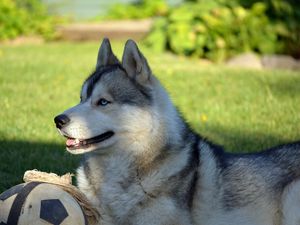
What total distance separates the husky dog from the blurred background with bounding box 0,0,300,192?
1367 millimetres

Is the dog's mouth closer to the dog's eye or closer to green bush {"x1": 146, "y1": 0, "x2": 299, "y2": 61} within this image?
the dog's eye

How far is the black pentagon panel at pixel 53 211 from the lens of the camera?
3943 millimetres

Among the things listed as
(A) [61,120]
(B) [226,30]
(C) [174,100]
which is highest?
(A) [61,120]

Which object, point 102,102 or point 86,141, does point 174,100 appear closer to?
point 102,102

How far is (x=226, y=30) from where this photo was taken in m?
13.0

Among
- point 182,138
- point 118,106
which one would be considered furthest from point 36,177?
point 182,138

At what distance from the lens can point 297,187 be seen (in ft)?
15.2

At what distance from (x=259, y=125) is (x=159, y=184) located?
12.3 feet

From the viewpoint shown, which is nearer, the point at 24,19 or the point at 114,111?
the point at 114,111

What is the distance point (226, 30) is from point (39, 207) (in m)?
9.60

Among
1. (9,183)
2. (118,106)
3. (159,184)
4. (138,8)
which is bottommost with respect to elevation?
(138,8)

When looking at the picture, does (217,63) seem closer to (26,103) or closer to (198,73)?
(198,73)

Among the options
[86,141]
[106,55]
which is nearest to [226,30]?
[106,55]

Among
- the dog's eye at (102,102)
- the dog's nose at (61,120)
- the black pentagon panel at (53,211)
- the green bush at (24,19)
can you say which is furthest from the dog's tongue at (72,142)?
the green bush at (24,19)
